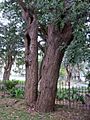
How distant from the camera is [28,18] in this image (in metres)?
9.52

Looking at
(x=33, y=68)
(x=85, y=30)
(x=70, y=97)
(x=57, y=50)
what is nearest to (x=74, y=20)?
(x=85, y=30)

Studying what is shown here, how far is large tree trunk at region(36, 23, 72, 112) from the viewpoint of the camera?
27.6 ft

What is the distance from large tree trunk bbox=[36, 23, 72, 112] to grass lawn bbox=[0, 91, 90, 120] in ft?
1.28

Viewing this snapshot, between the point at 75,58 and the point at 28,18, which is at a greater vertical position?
the point at 28,18

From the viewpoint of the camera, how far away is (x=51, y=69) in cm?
845

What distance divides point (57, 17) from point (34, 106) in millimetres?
3489

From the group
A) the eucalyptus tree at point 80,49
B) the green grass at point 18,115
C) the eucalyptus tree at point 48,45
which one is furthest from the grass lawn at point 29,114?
the eucalyptus tree at point 80,49

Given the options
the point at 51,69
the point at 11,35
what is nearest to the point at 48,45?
the point at 51,69

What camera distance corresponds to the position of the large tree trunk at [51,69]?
27.6 feet

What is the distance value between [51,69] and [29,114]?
166 cm

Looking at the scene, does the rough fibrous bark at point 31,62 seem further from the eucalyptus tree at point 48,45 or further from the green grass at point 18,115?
the green grass at point 18,115

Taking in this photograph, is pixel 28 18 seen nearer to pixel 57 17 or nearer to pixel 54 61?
pixel 54 61

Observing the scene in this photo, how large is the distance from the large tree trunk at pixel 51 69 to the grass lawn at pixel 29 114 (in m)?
0.39

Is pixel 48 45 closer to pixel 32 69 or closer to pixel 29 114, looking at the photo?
pixel 32 69
